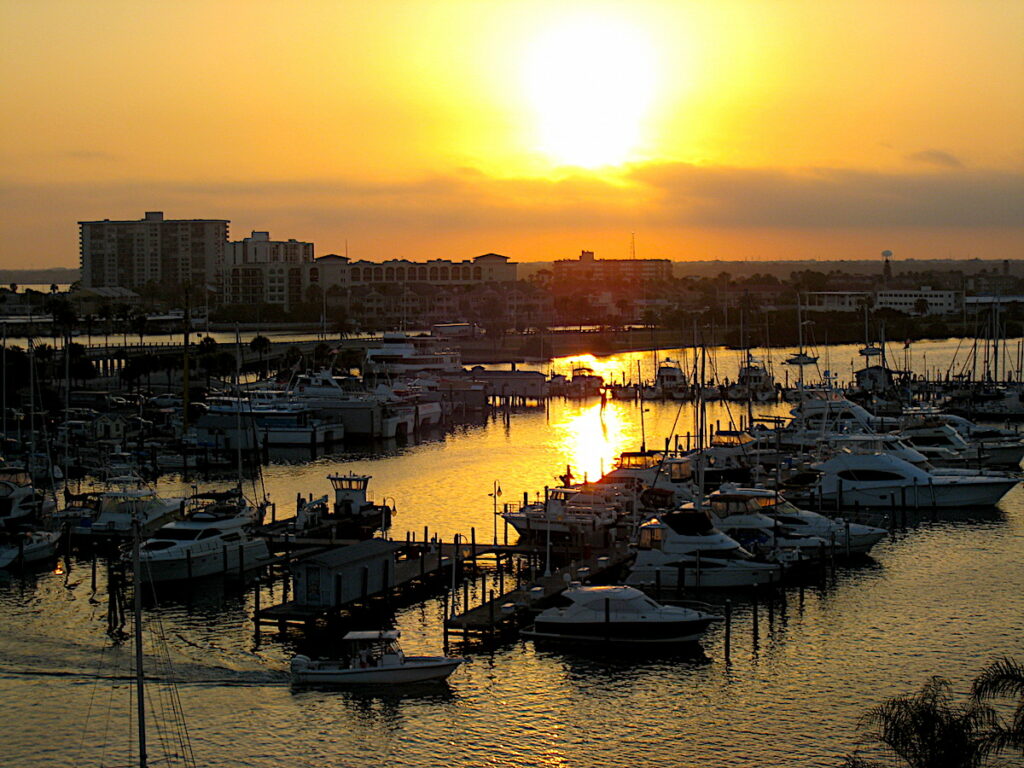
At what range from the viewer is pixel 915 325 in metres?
149

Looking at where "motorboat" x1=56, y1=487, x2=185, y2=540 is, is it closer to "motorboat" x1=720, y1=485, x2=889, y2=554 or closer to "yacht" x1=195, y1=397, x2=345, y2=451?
"motorboat" x1=720, y1=485, x2=889, y2=554

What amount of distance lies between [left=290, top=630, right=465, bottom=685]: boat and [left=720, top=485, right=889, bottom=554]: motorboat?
35.5 feet

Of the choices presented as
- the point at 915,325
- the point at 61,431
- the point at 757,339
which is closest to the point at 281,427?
the point at 61,431

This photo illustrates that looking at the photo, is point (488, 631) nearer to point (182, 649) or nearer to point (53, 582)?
point (182, 649)

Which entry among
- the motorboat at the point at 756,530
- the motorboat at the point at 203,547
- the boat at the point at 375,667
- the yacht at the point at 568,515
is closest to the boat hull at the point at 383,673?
the boat at the point at 375,667

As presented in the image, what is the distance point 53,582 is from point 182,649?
6.54m

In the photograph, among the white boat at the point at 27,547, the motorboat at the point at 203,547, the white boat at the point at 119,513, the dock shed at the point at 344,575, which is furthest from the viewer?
the white boat at the point at 119,513

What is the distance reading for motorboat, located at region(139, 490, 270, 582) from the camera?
28688mm

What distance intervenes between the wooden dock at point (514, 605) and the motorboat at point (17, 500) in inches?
514

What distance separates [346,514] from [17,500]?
802 centimetres

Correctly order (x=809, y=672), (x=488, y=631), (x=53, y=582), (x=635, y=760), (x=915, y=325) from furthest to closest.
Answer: (x=915, y=325)
(x=53, y=582)
(x=488, y=631)
(x=809, y=672)
(x=635, y=760)

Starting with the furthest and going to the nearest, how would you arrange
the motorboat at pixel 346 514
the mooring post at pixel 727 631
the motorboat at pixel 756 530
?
the motorboat at pixel 346 514, the motorboat at pixel 756 530, the mooring post at pixel 727 631

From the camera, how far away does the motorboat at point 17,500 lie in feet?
110

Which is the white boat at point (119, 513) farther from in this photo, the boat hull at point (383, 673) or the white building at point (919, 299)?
the white building at point (919, 299)
